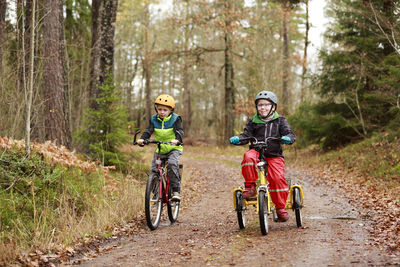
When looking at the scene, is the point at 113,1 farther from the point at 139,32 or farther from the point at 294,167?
the point at 139,32

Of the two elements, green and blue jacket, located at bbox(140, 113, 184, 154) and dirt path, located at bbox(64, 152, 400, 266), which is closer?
dirt path, located at bbox(64, 152, 400, 266)

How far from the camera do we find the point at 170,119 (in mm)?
7195

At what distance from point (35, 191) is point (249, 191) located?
13.2 feet

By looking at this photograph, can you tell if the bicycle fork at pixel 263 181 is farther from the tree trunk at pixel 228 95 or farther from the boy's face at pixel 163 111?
the tree trunk at pixel 228 95

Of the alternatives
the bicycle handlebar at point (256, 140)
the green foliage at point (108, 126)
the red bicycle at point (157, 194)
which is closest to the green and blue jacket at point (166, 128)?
the red bicycle at point (157, 194)

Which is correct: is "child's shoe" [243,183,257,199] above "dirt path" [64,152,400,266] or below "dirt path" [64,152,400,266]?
above

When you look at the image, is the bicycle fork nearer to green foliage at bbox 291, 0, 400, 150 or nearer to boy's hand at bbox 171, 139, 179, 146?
boy's hand at bbox 171, 139, 179, 146


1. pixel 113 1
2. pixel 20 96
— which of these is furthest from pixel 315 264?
pixel 113 1

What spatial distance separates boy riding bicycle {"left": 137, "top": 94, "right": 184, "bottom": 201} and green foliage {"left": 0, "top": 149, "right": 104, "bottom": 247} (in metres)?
1.65

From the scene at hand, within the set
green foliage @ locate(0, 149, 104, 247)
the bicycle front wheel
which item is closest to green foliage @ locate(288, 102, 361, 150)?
green foliage @ locate(0, 149, 104, 247)

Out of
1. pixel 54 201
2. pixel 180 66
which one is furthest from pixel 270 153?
pixel 180 66

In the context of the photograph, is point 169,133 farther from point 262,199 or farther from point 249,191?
point 262,199

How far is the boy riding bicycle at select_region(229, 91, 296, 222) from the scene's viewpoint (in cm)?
602

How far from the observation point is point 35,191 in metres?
7.28
